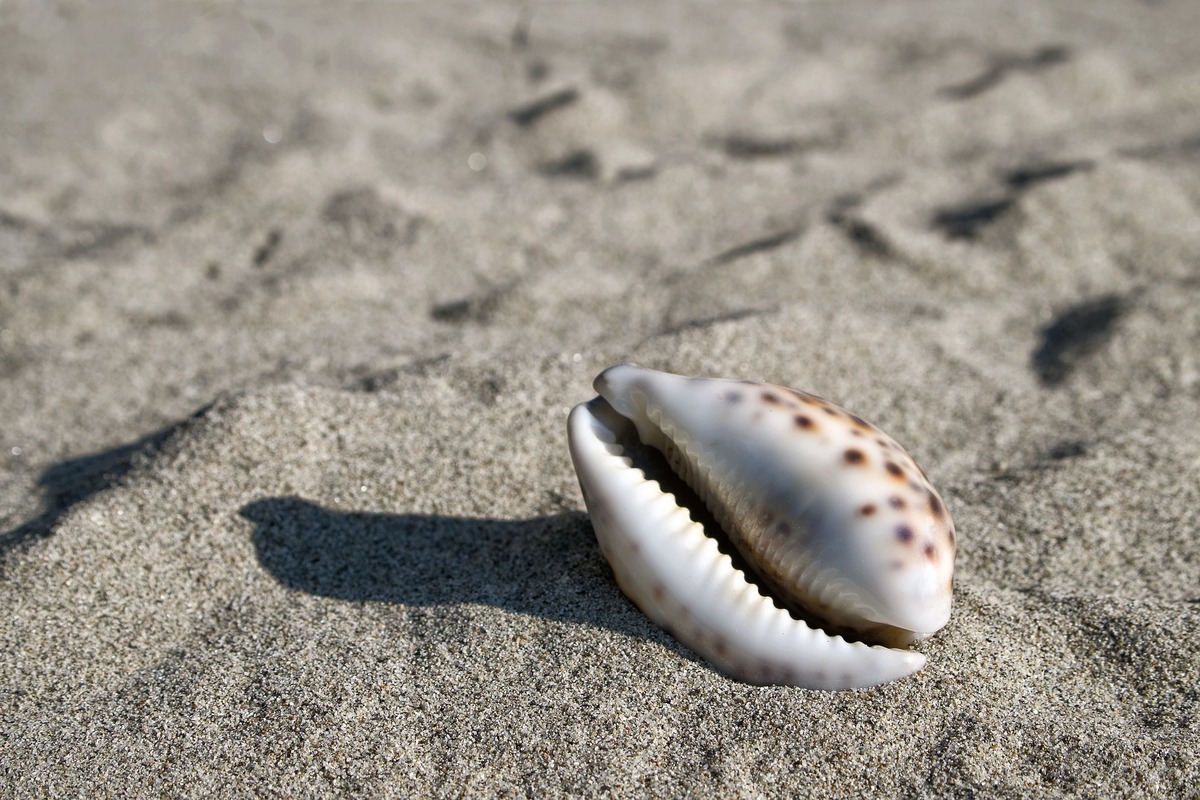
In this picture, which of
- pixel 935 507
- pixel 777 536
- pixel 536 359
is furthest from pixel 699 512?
pixel 536 359

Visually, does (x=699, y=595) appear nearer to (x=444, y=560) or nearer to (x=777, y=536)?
(x=777, y=536)

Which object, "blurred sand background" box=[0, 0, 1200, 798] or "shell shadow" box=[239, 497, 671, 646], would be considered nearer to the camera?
"blurred sand background" box=[0, 0, 1200, 798]

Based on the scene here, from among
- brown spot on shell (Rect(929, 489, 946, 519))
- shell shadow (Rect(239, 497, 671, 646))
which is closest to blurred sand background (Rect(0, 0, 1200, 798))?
shell shadow (Rect(239, 497, 671, 646))

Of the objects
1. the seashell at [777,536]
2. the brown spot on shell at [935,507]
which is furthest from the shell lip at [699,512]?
the brown spot on shell at [935,507]

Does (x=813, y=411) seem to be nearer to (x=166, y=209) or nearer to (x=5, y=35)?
(x=166, y=209)

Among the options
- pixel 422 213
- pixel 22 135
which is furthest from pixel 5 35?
pixel 422 213

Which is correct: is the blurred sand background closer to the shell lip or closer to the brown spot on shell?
the shell lip
